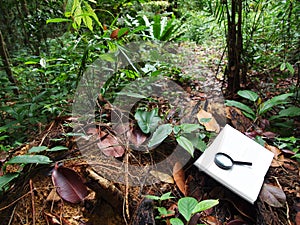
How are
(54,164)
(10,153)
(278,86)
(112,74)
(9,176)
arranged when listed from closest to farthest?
(9,176), (54,164), (10,153), (112,74), (278,86)

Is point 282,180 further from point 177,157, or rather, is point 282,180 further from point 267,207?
point 177,157

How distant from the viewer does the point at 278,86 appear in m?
1.77

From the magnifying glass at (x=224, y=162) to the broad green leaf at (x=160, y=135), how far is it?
7.5 inches

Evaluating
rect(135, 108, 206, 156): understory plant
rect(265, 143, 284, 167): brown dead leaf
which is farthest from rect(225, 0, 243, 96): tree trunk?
rect(135, 108, 206, 156): understory plant

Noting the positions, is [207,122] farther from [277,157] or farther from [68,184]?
[68,184]

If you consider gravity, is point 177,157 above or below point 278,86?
above

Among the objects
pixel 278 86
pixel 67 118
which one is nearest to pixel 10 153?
pixel 67 118

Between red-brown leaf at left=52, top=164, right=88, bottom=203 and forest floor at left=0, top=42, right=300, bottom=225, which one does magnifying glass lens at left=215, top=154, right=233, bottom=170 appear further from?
red-brown leaf at left=52, top=164, right=88, bottom=203

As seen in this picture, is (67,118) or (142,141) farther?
(67,118)

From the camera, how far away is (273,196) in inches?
30.5

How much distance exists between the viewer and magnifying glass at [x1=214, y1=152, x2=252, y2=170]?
2.63ft

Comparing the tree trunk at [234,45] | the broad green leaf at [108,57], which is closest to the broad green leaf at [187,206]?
the broad green leaf at [108,57]

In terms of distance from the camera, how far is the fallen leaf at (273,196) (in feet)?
2.49

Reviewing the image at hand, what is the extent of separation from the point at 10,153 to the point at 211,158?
0.78 metres
